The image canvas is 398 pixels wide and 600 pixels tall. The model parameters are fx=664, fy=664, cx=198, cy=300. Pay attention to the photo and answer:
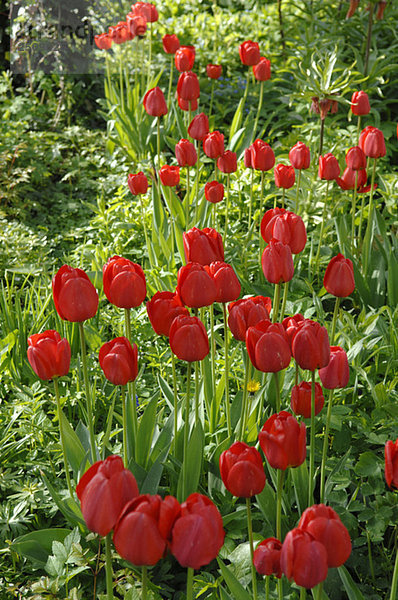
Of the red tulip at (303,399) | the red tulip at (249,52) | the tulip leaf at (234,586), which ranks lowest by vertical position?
the tulip leaf at (234,586)

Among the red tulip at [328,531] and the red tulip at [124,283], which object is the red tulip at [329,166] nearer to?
the red tulip at [124,283]

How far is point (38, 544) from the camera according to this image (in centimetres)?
163

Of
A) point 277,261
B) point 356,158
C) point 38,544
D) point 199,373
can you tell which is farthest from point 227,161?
point 38,544

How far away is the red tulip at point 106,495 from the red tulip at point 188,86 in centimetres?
229

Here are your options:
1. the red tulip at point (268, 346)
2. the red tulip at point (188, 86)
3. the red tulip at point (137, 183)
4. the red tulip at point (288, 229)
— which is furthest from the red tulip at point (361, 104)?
the red tulip at point (268, 346)

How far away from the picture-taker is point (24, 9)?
512 cm

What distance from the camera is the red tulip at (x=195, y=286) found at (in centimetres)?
138

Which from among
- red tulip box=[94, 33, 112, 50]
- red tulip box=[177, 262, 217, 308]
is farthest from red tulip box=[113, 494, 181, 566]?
red tulip box=[94, 33, 112, 50]

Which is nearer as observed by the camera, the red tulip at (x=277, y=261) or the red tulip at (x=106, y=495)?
the red tulip at (x=106, y=495)

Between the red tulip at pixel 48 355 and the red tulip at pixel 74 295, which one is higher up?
the red tulip at pixel 74 295

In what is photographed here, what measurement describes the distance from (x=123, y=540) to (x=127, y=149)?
Answer: 3.65m

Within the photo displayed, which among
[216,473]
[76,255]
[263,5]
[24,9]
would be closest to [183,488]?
[216,473]

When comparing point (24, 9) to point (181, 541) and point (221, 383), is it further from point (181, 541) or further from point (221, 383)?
point (181, 541)

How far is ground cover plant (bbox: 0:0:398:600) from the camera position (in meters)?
1.10
